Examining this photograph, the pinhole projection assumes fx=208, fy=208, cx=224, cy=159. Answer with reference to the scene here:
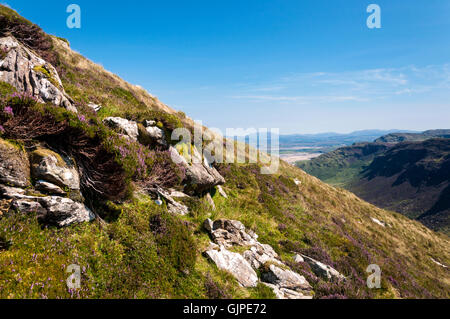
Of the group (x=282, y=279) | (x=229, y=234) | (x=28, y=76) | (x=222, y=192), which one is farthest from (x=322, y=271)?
(x=28, y=76)

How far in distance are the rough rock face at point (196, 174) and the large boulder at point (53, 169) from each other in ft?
16.5

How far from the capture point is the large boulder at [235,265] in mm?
7086

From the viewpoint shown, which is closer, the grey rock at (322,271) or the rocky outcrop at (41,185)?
the rocky outcrop at (41,185)

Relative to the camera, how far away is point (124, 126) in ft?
33.8

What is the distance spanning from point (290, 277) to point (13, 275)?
8058 mm

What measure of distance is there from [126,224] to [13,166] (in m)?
3.19

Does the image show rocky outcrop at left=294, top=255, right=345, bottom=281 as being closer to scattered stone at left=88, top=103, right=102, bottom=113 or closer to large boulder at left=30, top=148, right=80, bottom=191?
large boulder at left=30, top=148, right=80, bottom=191

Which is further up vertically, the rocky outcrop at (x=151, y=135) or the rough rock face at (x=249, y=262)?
the rocky outcrop at (x=151, y=135)

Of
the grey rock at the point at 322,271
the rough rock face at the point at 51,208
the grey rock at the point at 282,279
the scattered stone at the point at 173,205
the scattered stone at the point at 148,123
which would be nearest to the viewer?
the rough rock face at the point at 51,208

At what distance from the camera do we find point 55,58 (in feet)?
47.9

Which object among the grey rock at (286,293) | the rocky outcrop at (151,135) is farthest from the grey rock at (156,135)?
the grey rock at (286,293)

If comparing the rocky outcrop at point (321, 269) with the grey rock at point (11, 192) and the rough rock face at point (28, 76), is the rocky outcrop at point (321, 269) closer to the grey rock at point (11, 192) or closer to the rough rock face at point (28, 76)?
the grey rock at point (11, 192)
